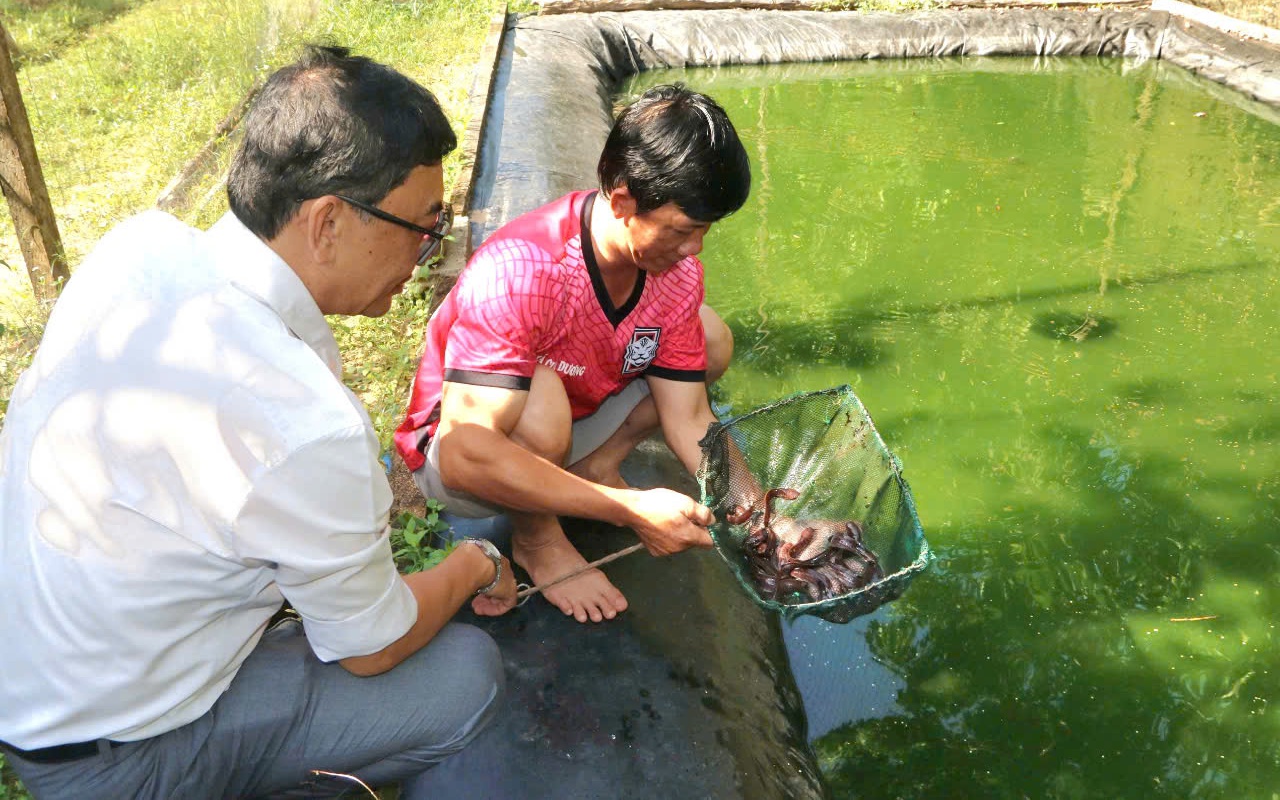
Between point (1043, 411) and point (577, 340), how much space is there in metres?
2.06

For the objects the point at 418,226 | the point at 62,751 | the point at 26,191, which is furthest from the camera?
the point at 26,191

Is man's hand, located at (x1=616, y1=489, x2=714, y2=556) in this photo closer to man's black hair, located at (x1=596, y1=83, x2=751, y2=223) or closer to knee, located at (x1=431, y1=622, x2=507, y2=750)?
knee, located at (x1=431, y1=622, x2=507, y2=750)

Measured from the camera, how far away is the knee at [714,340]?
291 centimetres

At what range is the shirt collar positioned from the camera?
1.50 meters

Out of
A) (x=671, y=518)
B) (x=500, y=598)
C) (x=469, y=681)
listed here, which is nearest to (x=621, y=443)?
(x=671, y=518)

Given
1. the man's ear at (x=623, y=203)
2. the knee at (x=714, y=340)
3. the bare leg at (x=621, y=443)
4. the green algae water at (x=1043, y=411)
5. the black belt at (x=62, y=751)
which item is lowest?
the green algae water at (x=1043, y=411)

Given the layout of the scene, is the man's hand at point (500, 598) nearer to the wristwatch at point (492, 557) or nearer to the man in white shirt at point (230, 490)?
the wristwatch at point (492, 557)

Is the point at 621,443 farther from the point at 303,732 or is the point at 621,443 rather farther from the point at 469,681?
the point at 303,732

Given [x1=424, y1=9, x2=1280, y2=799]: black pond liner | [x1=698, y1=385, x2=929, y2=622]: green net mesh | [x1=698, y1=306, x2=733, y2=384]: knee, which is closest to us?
[x1=424, y1=9, x2=1280, y2=799]: black pond liner

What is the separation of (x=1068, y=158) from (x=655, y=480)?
14.7 ft

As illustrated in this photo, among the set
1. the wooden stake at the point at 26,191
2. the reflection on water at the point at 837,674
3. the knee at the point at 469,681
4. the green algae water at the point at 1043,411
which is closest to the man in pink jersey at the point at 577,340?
the knee at the point at 469,681

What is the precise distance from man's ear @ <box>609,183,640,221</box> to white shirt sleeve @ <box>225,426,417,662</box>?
995mm

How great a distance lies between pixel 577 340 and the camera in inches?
97.0

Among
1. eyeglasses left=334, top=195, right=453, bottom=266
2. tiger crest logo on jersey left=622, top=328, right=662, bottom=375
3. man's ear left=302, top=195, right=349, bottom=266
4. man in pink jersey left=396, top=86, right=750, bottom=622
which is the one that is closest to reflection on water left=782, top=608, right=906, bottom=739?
man in pink jersey left=396, top=86, right=750, bottom=622
